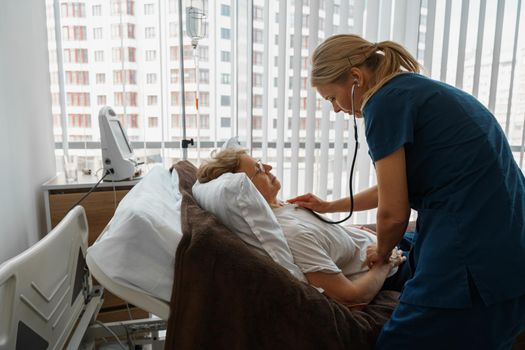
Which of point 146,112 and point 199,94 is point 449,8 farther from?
point 146,112

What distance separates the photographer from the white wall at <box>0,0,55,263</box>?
56.4 inches

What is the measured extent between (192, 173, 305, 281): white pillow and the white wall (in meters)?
0.91

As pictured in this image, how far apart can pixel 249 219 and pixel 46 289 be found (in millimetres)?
544

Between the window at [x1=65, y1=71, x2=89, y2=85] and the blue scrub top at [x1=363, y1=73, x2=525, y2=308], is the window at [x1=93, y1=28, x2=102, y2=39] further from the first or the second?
the blue scrub top at [x1=363, y1=73, x2=525, y2=308]

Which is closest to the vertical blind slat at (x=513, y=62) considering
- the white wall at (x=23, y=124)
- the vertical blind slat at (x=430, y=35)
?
the vertical blind slat at (x=430, y=35)

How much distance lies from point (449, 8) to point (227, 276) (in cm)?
242

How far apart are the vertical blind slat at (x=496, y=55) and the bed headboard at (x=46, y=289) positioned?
264 cm

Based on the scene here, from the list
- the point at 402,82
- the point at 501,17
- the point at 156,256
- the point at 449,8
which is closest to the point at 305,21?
the point at 449,8

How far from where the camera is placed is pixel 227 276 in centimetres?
89

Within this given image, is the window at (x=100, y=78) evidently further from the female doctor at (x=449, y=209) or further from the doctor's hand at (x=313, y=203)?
the female doctor at (x=449, y=209)

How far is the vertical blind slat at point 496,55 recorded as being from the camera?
2510 millimetres

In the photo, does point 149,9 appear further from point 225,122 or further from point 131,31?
point 225,122

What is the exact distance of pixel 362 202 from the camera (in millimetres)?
1523

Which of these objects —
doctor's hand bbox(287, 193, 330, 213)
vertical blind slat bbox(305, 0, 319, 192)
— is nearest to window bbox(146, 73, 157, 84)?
vertical blind slat bbox(305, 0, 319, 192)
